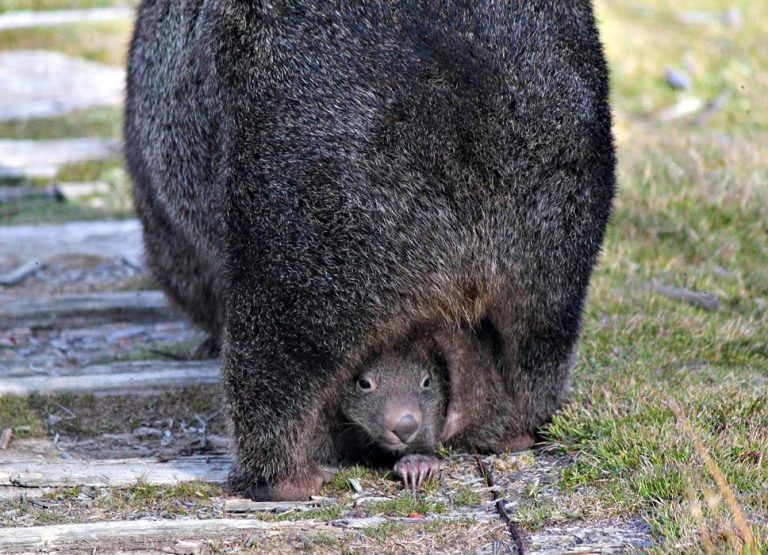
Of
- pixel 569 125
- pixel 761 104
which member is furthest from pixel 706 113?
pixel 569 125

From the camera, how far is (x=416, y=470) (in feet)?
14.8

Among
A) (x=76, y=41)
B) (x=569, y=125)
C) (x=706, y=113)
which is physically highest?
(x=569, y=125)

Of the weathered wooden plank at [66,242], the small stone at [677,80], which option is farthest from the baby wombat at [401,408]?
the small stone at [677,80]

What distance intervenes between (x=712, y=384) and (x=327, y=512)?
184 centimetres

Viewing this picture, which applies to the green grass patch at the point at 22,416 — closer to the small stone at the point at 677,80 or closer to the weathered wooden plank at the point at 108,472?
the weathered wooden plank at the point at 108,472

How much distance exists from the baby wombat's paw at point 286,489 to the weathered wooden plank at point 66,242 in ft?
11.7

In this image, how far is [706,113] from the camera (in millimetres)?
10891

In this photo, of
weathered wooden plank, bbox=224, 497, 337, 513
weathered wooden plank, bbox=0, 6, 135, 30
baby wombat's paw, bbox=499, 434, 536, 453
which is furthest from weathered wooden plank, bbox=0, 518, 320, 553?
weathered wooden plank, bbox=0, 6, 135, 30

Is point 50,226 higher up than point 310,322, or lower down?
lower down

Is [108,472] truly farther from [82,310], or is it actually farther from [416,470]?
[82,310]

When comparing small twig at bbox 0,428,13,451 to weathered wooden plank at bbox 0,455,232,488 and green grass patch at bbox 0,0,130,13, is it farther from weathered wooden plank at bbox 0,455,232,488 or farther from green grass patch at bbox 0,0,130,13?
green grass patch at bbox 0,0,130,13

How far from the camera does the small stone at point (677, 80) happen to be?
11820 mm

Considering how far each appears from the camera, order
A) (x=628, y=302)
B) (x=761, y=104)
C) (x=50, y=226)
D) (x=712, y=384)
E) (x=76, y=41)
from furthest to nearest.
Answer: (x=76, y=41) → (x=761, y=104) → (x=50, y=226) → (x=628, y=302) → (x=712, y=384)

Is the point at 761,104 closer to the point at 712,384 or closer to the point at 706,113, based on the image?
the point at 706,113
